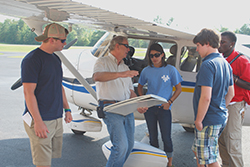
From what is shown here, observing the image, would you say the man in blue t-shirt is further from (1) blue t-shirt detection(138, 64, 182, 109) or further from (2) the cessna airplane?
(1) blue t-shirt detection(138, 64, 182, 109)

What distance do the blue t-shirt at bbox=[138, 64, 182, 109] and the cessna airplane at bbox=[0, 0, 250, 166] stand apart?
54 centimetres

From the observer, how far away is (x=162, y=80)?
11.5 ft

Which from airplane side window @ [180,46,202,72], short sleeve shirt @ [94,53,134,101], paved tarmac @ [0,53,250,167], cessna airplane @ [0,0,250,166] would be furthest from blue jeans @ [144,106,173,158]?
airplane side window @ [180,46,202,72]

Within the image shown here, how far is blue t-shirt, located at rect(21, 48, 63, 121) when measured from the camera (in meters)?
2.37

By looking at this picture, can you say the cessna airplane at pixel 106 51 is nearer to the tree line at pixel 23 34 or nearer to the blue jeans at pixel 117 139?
the blue jeans at pixel 117 139

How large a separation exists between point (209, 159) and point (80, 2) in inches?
78.8

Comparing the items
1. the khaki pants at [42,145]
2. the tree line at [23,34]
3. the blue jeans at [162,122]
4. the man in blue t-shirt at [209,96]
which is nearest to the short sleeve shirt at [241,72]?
the man in blue t-shirt at [209,96]

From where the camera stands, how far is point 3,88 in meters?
10.4

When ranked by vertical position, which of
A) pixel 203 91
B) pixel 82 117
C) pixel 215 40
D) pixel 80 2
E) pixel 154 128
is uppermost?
pixel 80 2

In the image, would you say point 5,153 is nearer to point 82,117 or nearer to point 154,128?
point 82,117

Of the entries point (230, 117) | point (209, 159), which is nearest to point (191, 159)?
point (230, 117)

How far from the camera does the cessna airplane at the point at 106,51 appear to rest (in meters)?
2.65

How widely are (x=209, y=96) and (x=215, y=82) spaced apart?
17 cm

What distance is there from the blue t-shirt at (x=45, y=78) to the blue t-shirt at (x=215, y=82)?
57.3 inches
